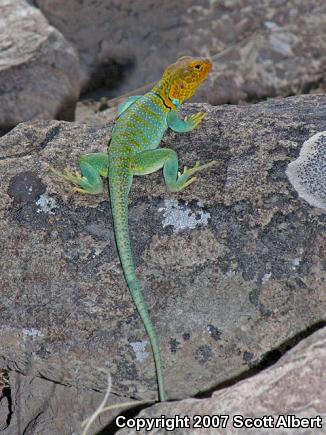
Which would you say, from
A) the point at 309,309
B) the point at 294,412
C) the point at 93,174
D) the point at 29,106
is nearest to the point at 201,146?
the point at 93,174

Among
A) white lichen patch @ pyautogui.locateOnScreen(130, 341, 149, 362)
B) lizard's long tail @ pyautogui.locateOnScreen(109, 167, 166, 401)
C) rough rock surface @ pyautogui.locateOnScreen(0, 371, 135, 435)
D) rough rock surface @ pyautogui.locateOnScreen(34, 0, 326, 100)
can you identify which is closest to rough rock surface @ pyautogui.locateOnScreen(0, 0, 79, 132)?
rough rock surface @ pyautogui.locateOnScreen(34, 0, 326, 100)

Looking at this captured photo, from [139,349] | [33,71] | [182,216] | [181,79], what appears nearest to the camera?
[139,349]

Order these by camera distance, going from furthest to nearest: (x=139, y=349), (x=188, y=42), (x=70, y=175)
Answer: (x=188, y=42)
(x=70, y=175)
(x=139, y=349)

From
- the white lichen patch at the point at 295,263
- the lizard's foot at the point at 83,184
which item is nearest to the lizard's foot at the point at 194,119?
the lizard's foot at the point at 83,184

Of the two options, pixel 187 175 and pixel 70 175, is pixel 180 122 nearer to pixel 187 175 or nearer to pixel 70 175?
pixel 187 175

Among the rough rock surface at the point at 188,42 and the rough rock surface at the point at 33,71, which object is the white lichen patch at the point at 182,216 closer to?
the rough rock surface at the point at 33,71

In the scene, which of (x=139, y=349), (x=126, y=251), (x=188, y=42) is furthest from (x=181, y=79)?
(x=188, y=42)
